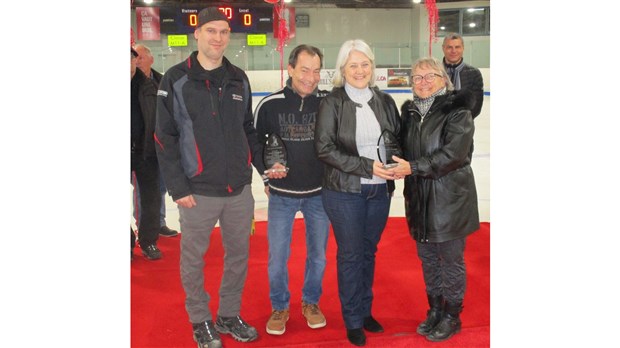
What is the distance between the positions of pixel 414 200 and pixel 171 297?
4.70 ft

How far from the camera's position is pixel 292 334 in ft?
8.39

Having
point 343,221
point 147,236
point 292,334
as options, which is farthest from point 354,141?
point 147,236

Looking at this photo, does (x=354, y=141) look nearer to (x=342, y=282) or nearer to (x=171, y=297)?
(x=342, y=282)

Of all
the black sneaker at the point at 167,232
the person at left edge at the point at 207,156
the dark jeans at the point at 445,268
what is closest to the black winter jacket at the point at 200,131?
the person at left edge at the point at 207,156

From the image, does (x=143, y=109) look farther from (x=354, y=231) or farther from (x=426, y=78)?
(x=426, y=78)

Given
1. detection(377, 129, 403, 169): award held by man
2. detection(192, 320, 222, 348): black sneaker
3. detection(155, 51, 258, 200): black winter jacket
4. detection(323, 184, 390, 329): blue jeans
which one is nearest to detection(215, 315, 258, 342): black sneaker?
detection(192, 320, 222, 348): black sneaker

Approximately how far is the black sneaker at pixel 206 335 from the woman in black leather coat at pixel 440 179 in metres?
0.90

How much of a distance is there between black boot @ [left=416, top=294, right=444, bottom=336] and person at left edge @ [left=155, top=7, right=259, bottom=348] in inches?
29.5

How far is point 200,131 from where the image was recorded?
2.29 metres

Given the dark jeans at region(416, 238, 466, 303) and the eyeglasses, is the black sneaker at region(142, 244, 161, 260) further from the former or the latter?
the eyeglasses

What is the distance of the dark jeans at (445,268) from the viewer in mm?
2412

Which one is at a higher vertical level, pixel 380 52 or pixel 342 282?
pixel 380 52

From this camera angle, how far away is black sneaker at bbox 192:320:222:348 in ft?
7.87

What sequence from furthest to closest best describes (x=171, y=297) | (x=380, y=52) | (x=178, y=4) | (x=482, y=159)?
(x=178, y=4) < (x=380, y=52) < (x=482, y=159) < (x=171, y=297)
